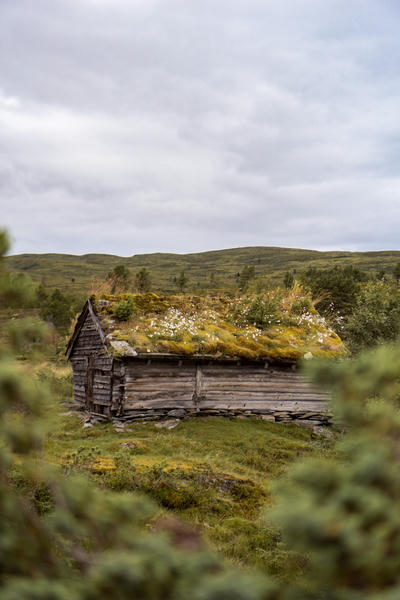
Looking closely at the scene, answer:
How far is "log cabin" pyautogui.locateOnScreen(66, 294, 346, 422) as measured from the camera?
14.5 metres

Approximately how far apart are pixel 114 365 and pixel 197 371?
3.28 m

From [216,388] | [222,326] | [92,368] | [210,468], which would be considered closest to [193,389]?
[216,388]

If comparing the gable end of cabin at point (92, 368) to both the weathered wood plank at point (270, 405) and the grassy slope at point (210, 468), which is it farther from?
the weathered wood plank at point (270, 405)

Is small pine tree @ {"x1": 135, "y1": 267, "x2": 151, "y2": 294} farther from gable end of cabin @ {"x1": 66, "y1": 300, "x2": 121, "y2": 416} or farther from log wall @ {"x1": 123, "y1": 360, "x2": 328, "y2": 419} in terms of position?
log wall @ {"x1": 123, "y1": 360, "x2": 328, "y2": 419}

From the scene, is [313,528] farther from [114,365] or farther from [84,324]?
[84,324]

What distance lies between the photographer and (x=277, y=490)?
5.03 ft

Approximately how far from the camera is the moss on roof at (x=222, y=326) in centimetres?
1477

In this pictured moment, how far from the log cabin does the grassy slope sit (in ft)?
3.56

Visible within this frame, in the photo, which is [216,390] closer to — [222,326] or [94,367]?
[222,326]

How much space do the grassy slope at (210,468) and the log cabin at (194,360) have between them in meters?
1.08

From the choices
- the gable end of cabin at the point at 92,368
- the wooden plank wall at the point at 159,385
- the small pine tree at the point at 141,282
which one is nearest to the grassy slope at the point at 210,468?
the wooden plank wall at the point at 159,385

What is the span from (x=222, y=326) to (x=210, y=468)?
8493mm

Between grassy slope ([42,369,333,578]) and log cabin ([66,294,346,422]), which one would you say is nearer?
grassy slope ([42,369,333,578])

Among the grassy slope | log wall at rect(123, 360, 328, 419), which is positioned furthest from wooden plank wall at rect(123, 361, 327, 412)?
the grassy slope
